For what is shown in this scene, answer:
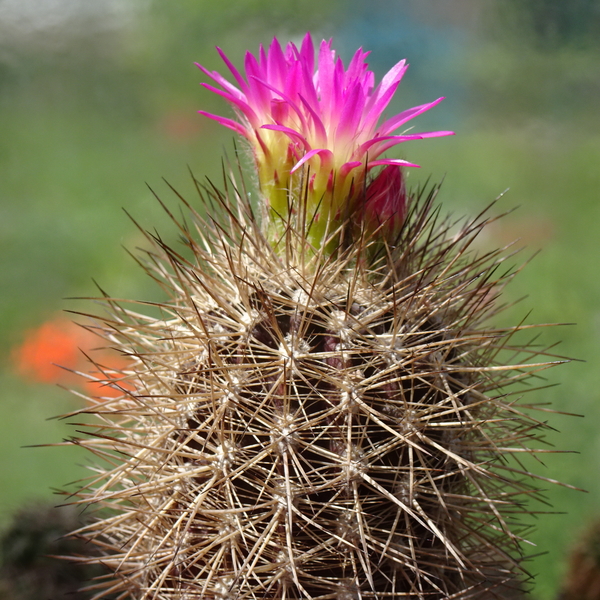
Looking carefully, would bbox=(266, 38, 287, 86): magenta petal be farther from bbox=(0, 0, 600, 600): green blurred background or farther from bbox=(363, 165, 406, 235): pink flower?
bbox=(0, 0, 600, 600): green blurred background

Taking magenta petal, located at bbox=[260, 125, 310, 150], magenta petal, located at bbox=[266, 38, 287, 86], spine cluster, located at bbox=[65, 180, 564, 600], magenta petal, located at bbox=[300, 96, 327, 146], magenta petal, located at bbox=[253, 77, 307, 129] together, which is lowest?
spine cluster, located at bbox=[65, 180, 564, 600]

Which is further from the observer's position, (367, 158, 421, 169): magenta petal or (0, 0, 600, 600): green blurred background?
(0, 0, 600, 600): green blurred background

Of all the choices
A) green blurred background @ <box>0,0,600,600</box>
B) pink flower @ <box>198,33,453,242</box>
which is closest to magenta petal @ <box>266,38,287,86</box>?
pink flower @ <box>198,33,453,242</box>

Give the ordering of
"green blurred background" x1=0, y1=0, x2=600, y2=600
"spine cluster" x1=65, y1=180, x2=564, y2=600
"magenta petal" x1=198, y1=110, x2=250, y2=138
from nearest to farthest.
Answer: "spine cluster" x1=65, y1=180, x2=564, y2=600 → "magenta petal" x1=198, y1=110, x2=250, y2=138 → "green blurred background" x1=0, y1=0, x2=600, y2=600

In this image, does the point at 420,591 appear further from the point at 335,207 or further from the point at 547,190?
the point at 547,190

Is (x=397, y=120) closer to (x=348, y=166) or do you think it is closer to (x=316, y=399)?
(x=348, y=166)

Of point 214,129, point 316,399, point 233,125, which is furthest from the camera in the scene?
point 214,129

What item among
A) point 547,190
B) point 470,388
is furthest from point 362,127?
point 547,190

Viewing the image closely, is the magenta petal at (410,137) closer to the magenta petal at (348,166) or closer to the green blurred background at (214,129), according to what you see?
the magenta petal at (348,166)

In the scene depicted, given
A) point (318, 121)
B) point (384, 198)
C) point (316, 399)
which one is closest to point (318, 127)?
point (318, 121)
